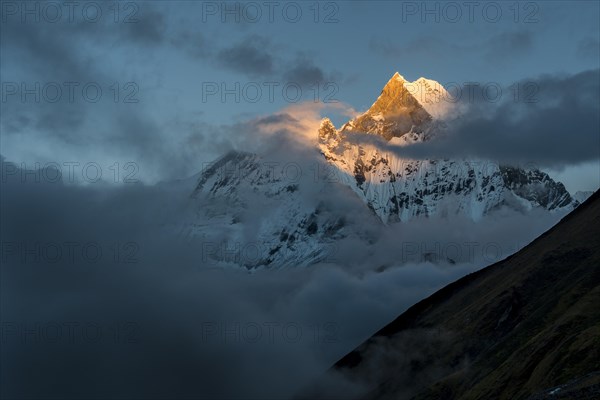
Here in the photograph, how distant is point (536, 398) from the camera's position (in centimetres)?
15162

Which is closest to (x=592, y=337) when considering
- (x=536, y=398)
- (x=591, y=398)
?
(x=536, y=398)

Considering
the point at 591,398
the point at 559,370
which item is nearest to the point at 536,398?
the point at 591,398

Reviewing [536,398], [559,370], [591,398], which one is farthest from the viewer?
[559,370]

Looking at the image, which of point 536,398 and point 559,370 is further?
point 559,370

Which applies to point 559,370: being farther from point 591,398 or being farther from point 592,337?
point 591,398

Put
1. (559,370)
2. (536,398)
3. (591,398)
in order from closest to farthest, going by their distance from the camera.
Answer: (591,398)
(536,398)
(559,370)

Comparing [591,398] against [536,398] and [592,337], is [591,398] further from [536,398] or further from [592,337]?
[592,337]

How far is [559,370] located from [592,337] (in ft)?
42.2

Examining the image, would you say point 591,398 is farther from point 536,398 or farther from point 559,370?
point 559,370

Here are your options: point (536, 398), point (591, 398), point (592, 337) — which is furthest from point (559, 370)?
point (591, 398)

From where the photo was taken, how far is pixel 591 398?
134625 millimetres

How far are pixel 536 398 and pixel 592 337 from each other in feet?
178

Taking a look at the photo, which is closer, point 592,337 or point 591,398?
point 591,398

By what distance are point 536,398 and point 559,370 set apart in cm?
4567
